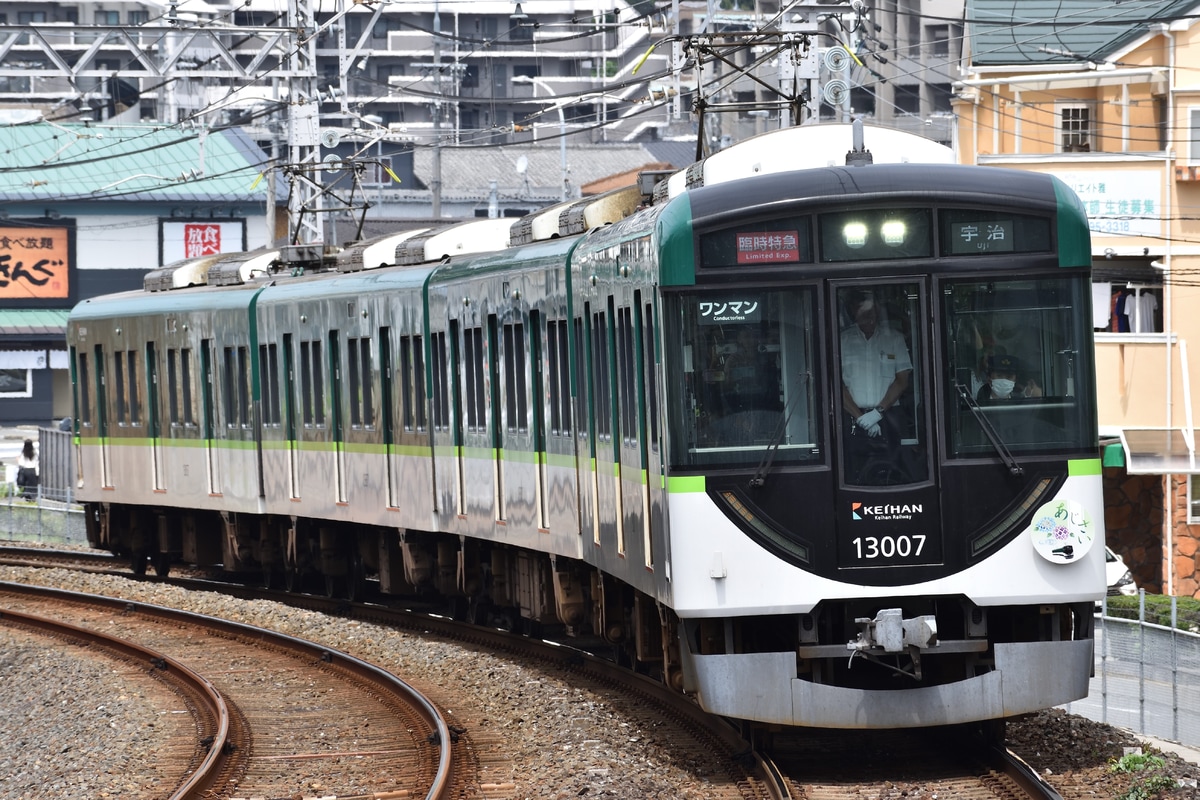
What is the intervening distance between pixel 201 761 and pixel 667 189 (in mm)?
3798

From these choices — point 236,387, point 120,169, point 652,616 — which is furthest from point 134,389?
point 120,169

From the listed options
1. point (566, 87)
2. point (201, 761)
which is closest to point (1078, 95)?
point (201, 761)

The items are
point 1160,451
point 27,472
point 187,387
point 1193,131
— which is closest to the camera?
point 187,387

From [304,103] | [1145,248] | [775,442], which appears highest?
[304,103]

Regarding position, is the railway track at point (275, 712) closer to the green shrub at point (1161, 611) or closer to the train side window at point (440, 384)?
the train side window at point (440, 384)

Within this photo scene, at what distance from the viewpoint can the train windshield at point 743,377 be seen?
363 inches

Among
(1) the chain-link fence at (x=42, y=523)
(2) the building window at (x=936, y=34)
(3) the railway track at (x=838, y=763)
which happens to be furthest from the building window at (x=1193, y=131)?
(2) the building window at (x=936, y=34)

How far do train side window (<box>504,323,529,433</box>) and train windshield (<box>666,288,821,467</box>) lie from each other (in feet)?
14.8

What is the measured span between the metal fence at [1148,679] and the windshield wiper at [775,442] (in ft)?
12.5

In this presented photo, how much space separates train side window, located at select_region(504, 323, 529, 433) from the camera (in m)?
13.8

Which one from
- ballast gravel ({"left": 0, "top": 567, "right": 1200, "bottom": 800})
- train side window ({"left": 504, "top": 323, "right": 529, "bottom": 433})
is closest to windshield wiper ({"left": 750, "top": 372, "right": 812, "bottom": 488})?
ballast gravel ({"left": 0, "top": 567, "right": 1200, "bottom": 800})

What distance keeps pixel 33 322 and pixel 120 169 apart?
4638 mm

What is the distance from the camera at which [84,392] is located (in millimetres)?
23547

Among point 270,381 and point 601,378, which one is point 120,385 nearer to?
point 270,381
